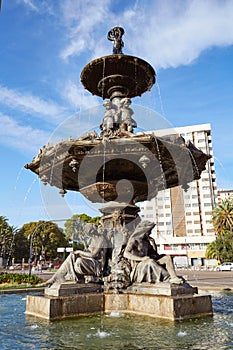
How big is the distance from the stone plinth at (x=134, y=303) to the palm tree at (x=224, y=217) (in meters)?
50.2

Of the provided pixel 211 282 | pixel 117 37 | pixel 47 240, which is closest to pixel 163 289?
pixel 117 37

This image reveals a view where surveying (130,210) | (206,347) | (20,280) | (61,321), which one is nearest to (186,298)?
(206,347)

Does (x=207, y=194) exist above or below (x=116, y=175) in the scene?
above

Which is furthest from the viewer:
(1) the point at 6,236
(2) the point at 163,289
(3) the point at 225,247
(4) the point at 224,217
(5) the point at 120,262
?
(1) the point at 6,236

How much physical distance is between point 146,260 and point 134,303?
98 cm

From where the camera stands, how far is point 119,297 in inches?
288

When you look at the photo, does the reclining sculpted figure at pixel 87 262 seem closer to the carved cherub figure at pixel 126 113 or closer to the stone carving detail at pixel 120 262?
the stone carving detail at pixel 120 262

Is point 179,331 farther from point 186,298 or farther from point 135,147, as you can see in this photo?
point 135,147

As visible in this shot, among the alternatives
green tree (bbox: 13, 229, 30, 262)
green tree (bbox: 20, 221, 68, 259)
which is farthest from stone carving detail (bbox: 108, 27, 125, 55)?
green tree (bbox: 13, 229, 30, 262)

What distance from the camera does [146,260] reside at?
7.53 m

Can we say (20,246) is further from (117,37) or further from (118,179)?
(118,179)

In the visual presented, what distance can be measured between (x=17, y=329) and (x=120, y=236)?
3556 mm

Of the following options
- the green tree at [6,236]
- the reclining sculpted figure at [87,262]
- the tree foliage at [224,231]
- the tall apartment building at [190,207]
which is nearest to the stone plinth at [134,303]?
the reclining sculpted figure at [87,262]

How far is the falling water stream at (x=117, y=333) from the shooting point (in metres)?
4.61
